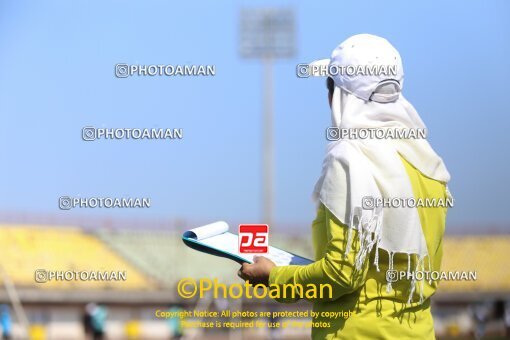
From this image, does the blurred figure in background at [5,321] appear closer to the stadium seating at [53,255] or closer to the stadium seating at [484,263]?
the stadium seating at [53,255]

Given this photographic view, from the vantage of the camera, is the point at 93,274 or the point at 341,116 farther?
the point at 93,274

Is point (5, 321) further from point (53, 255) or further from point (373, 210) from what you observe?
point (373, 210)

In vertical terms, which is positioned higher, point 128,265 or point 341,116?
point 128,265

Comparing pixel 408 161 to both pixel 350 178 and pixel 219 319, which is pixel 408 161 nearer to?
pixel 350 178

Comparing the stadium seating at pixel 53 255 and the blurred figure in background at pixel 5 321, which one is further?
the stadium seating at pixel 53 255

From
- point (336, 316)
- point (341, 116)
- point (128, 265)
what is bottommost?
point (336, 316)

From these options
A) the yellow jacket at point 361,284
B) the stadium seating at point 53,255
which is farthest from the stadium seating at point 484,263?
the yellow jacket at point 361,284

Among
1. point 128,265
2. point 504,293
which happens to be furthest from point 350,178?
point 128,265

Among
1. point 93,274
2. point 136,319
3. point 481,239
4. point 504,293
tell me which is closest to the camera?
point 93,274

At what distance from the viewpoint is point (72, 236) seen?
20.8 meters

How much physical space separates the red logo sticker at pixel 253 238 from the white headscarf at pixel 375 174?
0.32 metres

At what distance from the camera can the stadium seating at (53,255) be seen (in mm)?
19328

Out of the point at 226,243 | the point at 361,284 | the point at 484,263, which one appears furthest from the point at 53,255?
the point at 361,284

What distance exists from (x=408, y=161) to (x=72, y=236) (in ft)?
63.3
